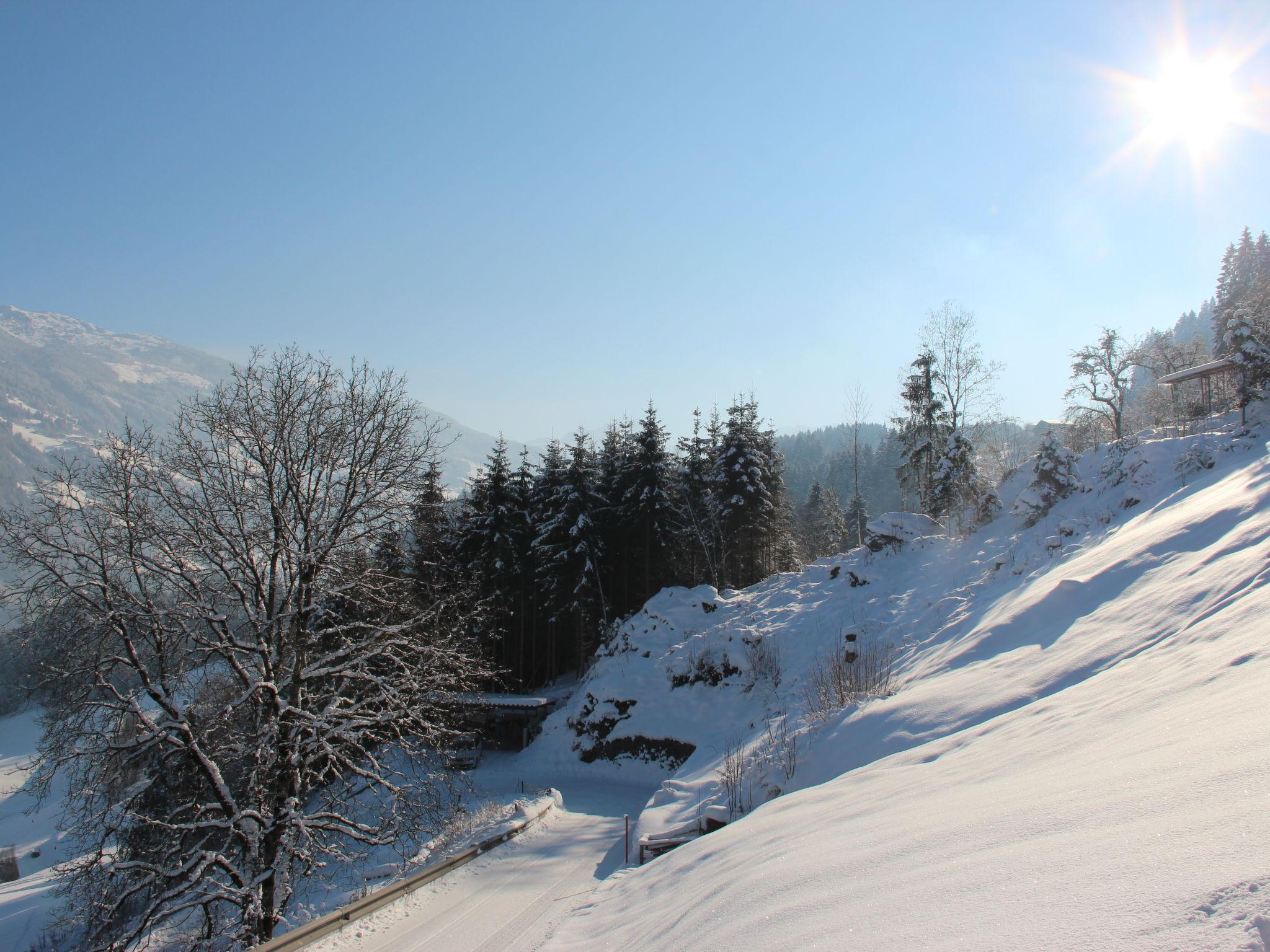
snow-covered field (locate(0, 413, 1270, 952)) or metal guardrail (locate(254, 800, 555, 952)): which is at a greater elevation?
snow-covered field (locate(0, 413, 1270, 952))

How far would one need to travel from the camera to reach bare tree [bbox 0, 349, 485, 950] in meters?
9.77

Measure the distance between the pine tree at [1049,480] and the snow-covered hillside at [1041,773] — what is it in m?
1.71

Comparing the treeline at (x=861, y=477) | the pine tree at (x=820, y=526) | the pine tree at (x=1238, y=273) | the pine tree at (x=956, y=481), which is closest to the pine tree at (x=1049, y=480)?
the pine tree at (x=956, y=481)

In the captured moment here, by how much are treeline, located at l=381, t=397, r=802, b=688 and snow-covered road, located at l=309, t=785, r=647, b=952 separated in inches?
572

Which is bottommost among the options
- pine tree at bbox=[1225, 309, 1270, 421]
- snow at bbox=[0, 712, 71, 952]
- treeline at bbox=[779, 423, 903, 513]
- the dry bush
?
snow at bbox=[0, 712, 71, 952]

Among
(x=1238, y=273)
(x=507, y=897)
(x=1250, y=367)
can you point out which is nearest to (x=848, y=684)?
(x=507, y=897)

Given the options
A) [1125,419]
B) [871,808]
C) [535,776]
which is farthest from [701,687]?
[1125,419]

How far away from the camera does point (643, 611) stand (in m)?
26.1

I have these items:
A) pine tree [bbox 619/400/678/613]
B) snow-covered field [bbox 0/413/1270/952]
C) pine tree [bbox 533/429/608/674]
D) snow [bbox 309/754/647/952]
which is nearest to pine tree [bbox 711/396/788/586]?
pine tree [bbox 619/400/678/613]

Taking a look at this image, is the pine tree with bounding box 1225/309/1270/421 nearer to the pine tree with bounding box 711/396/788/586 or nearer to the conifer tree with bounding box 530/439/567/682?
the pine tree with bounding box 711/396/788/586

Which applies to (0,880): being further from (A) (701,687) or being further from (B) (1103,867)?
(B) (1103,867)

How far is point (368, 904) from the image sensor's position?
9.73m

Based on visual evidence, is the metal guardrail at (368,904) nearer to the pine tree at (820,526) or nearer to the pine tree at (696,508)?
the pine tree at (696,508)

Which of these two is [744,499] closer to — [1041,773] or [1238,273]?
[1041,773]
